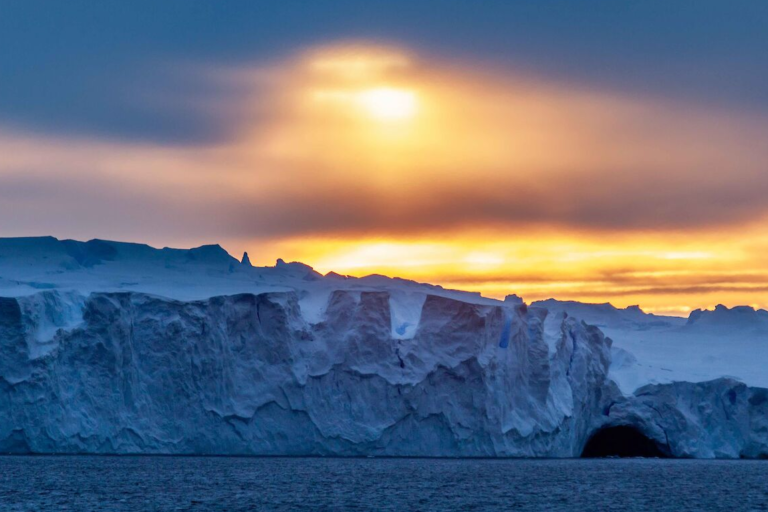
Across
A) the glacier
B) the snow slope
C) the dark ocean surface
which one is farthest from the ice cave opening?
the snow slope

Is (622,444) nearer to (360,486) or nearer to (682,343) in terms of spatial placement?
(682,343)

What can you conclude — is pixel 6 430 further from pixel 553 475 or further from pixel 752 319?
pixel 752 319

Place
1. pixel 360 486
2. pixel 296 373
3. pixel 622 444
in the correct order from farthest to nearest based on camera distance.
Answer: pixel 622 444 < pixel 296 373 < pixel 360 486

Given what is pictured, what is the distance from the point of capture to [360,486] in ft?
105

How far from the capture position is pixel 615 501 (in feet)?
96.5

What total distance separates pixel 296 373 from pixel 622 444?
16750 millimetres

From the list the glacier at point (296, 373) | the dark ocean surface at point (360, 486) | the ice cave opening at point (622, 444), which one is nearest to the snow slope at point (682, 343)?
the glacier at point (296, 373)

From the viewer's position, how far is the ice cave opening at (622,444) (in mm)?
43850

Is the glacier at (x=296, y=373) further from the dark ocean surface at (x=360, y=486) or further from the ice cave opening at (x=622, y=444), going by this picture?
the dark ocean surface at (x=360, y=486)

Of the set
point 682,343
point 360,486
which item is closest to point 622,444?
point 682,343

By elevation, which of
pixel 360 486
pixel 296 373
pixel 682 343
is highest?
pixel 682 343

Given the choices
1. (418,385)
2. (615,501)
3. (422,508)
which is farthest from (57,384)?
(615,501)

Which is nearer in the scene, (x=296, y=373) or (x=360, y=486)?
(x=360, y=486)

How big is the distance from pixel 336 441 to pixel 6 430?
10.4m
